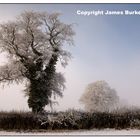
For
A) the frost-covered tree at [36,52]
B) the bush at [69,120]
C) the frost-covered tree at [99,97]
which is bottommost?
the bush at [69,120]

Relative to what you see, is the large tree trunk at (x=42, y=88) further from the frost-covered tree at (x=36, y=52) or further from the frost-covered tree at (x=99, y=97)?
the frost-covered tree at (x=99, y=97)

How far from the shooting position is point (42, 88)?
5.57 m

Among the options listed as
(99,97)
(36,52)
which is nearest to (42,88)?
(36,52)

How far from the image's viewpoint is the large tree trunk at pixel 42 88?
18.2 ft

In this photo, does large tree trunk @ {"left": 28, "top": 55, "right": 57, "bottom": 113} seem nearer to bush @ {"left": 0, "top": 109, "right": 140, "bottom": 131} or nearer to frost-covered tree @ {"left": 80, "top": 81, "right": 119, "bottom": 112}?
bush @ {"left": 0, "top": 109, "right": 140, "bottom": 131}

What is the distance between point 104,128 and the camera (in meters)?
5.51

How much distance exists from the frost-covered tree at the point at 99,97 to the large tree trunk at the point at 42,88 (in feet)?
0.99

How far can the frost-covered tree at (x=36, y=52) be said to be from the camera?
5.55 metres

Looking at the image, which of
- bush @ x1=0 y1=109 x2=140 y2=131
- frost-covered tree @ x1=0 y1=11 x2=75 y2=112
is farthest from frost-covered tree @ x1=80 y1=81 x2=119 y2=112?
frost-covered tree @ x1=0 y1=11 x2=75 y2=112

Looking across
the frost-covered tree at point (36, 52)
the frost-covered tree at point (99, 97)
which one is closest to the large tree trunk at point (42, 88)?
the frost-covered tree at point (36, 52)

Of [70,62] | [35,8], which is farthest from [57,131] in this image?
[35,8]

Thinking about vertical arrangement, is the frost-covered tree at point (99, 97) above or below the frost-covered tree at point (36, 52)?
below

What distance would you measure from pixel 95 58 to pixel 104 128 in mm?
576
